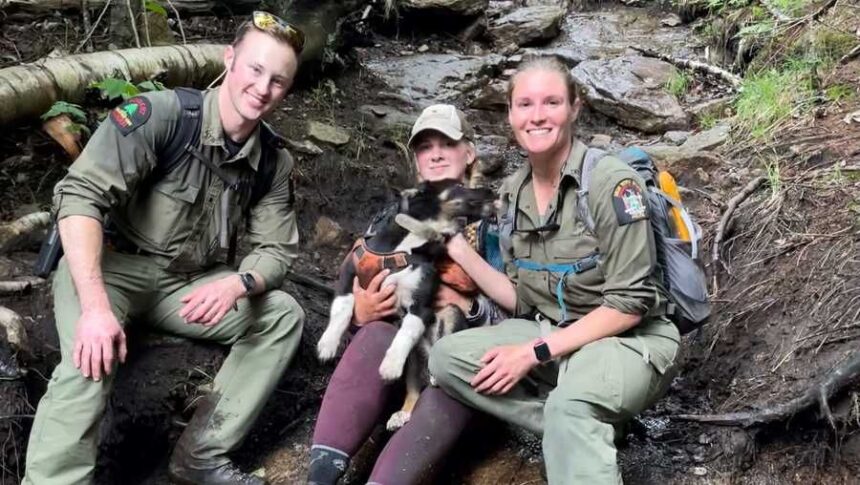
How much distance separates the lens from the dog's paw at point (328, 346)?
3.59m

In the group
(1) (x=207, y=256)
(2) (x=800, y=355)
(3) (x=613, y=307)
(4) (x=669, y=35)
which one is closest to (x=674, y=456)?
(2) (x=800, y=355)

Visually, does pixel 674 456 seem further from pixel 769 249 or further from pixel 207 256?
pixel 207 256

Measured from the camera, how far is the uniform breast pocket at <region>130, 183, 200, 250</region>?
3447mm

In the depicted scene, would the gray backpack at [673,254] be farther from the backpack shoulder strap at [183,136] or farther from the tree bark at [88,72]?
the tree bark at [88,72]

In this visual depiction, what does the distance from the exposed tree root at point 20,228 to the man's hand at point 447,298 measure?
252cm

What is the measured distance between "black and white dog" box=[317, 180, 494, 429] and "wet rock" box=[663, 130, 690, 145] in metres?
3.85

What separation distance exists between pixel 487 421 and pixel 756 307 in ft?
5.11

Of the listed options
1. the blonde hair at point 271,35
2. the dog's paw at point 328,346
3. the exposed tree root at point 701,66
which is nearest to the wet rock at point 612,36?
the exposed tree root at point 701,66

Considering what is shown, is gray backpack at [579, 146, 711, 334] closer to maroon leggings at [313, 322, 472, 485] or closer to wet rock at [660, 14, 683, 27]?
maroon leggings at [313, 322, 472, 485]

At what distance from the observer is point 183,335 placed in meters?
3.76

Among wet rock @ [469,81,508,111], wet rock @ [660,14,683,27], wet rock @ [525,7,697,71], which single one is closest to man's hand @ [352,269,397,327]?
wet rock @ [469,81,508,111]

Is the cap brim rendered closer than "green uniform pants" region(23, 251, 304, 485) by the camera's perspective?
No

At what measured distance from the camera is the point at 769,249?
412 cm

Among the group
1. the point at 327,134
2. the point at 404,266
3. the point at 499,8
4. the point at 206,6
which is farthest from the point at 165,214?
the point at 499,8
